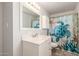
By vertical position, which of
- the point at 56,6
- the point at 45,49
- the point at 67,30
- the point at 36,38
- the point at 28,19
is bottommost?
the point at 45,49

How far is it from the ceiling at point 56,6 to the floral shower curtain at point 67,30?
0.10m

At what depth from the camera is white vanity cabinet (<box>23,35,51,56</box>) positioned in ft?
5.08

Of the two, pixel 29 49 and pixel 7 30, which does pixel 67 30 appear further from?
pixel 7 30

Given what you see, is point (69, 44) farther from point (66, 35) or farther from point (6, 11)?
point (6, 11)

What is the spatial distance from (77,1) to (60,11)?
0.88 feet

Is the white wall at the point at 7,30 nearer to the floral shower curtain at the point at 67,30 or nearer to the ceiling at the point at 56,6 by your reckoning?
the ceiling at the point at 56,6

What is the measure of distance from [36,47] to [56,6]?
64 cm

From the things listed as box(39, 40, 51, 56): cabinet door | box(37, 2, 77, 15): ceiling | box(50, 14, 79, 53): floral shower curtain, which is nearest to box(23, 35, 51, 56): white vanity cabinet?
box(39, 40, 51, 56): cabinet door

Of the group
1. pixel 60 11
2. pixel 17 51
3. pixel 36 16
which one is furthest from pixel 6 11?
pixel 60 11

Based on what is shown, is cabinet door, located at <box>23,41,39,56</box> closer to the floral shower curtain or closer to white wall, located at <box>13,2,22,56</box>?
white wall, located at <box>13,2,22,56</box>

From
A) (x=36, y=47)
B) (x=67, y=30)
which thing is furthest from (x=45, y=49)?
(x=67, y=30)

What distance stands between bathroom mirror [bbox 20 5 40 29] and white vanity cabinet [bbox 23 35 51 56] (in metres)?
0.21

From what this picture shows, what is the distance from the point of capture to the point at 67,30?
1.57 metres

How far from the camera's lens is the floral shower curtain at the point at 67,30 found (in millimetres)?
1544
